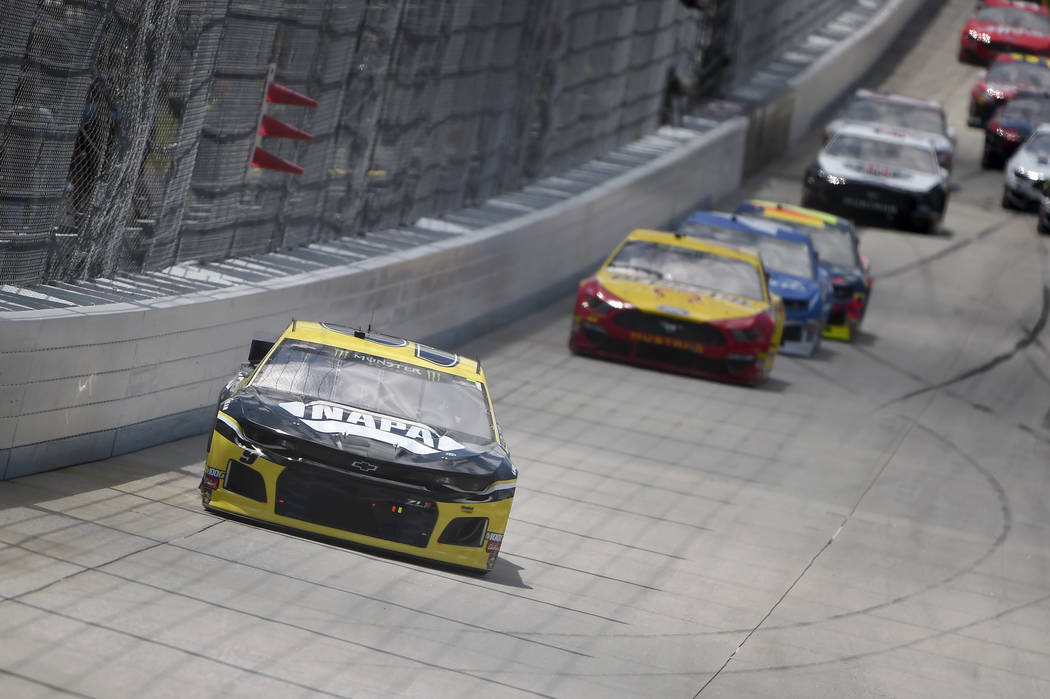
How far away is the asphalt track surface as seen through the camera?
7137 mm

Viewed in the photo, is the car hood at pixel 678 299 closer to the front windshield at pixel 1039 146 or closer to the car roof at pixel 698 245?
the car roof at pixel 698 245

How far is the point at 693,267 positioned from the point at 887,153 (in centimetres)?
1076

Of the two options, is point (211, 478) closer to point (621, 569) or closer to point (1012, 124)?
point (621, 569)

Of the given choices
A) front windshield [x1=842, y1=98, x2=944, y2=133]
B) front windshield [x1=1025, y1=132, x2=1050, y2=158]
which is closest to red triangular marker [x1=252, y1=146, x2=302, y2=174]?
front windshield [x1=842, y1=98, x2=944, y2=133]

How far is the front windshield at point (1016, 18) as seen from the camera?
144ft

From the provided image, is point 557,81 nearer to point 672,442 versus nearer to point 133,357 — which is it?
point 672,442

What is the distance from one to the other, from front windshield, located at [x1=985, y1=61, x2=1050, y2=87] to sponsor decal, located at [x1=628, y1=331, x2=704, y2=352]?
23.6m

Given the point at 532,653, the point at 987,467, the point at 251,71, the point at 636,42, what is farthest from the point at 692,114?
the point at 532,653

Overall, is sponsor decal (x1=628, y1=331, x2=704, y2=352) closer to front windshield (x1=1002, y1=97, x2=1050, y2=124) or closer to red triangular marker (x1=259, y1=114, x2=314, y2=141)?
red triangular marker (x1=259, y1=114, x2=314, y2=141)

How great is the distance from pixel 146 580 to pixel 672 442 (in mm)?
6860

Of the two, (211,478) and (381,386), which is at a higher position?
(381,386)

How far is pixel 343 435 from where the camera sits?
28.3 ft

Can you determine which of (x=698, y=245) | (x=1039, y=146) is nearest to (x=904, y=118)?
(x=1039, y=146)

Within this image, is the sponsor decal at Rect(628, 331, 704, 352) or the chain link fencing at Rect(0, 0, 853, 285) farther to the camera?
the sponsor decal at Rect(628, 331, 704, 352)
